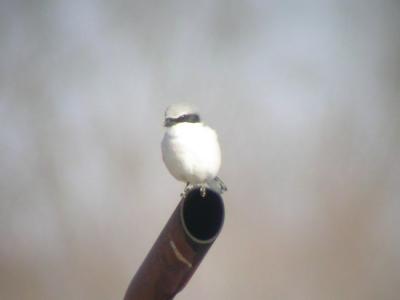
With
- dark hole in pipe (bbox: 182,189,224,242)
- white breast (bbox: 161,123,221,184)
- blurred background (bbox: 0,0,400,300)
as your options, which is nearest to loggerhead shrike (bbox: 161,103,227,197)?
white breast (bbox: 161,123,221,184)

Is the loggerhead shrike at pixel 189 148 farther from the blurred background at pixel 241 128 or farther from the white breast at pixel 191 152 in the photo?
the blurred background at pixel 241 128

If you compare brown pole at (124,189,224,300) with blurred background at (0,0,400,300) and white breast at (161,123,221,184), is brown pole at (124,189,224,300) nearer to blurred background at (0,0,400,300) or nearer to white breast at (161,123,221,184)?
white breast at (161,123,221,184)

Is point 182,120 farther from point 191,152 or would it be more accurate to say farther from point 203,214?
point 203,214

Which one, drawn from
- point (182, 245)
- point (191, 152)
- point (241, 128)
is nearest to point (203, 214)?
point (182, 245)

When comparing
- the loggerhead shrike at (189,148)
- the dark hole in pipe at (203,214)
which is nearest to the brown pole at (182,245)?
the dark hole in pipe at (203,214)

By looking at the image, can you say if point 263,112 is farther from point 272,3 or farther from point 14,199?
point 14,199

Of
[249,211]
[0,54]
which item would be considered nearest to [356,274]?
[249,211]
